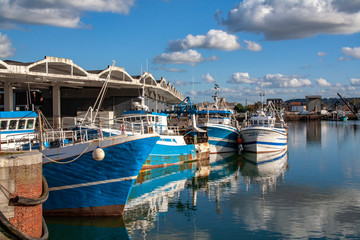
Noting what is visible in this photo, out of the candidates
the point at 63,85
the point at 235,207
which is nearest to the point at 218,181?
the point at 235,207

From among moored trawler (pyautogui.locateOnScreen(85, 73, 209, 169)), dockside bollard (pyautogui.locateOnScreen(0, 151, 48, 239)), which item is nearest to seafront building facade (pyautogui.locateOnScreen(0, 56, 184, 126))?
moored trawler (pyautogui.locateOnScreen(85, 73, 209, 169))

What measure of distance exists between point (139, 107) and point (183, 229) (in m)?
16.3

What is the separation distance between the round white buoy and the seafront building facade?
5.26 m

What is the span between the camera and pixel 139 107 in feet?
98.1

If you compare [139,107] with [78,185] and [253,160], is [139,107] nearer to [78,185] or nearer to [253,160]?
[253,160]

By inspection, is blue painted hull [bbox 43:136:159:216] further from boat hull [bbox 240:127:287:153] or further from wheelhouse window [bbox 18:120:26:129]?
boat hull [bbox 240:127:287:153]

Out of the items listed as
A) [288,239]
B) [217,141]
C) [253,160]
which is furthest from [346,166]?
[288,239]

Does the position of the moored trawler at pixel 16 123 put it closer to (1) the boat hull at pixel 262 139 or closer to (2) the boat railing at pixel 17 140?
Answer: (2) the boat railing at pixel 17 140

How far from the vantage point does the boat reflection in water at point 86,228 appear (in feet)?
47.4

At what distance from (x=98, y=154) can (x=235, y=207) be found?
7618mm

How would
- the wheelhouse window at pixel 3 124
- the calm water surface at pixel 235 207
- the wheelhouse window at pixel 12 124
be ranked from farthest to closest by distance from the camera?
the wheelhouse window at pixel 12 124 < the wheelhouse window at pixel 3 124 < the calm water surface at pixel 235 207

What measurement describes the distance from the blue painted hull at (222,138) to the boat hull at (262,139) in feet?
4.43

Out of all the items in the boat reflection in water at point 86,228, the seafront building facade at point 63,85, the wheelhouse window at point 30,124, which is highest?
the seafront building facade at point 63,85

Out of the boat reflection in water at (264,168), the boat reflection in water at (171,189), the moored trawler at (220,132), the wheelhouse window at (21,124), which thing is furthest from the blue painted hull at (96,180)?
the moored trawler at (220,132)
